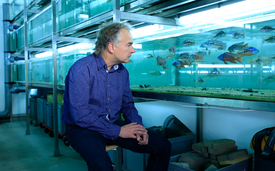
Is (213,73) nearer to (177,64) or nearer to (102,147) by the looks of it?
(177,64)

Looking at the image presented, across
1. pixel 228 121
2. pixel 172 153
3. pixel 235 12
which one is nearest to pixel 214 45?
pixel 235 12

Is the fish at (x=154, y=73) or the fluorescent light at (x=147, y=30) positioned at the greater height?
the fluorescent light at (x=147, y=30)

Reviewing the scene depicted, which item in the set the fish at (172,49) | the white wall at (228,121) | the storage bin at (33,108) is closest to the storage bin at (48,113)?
the storage bin at (33,108)

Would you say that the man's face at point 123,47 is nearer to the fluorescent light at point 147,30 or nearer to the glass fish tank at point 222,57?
the glass fish tank at point 222,57

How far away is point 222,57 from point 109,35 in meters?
0.90

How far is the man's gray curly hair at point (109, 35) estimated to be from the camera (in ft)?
5.33

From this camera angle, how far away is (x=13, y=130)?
5.18 metres

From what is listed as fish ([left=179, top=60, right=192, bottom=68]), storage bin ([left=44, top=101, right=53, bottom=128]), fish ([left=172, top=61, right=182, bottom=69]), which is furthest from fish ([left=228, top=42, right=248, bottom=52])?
storage bin ([left=44, top=101, right=53, bottom=128])

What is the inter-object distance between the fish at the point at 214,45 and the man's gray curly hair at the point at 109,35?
65 centimetres

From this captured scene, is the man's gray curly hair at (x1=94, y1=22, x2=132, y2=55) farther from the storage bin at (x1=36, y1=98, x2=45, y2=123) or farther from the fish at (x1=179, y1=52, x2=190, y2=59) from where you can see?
the storage bin at (x1=36, y1=98, x2=45, y2=123)

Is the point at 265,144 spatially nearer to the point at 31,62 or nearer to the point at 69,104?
the point at 69,104

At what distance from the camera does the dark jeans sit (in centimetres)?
132

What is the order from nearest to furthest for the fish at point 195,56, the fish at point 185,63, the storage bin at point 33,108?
the fish at point 195,56 < the fish at point 185,63 < the storage bin at point 33,108

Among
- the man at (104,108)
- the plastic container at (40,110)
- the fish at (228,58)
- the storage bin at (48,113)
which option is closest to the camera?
the man at (104,108)
